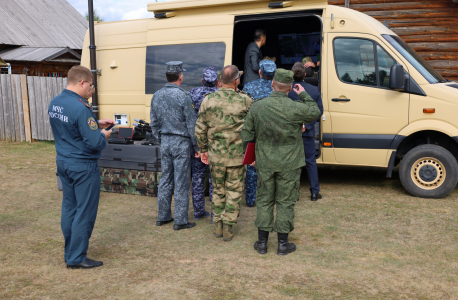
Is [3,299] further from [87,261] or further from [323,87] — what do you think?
[323,87]

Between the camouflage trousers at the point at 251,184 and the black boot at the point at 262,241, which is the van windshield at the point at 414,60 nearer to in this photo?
the camouflage trousers at the point at 251,184

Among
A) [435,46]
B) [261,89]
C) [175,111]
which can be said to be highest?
[435,46]

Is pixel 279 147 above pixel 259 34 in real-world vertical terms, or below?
below

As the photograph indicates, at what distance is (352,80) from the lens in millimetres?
6090

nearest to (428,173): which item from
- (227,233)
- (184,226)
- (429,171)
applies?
(429,171)

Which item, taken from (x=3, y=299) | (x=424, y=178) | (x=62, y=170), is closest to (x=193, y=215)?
(x=62, y=170)

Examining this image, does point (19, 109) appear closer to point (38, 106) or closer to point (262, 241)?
point (38, 106)

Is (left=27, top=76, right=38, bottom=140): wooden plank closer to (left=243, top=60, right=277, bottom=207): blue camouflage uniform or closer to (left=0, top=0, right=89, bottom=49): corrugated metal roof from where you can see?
(left=243, top=60, right=277, bottom=207): blue camouflage uniform

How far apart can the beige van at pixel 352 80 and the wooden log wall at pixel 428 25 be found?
4306mm

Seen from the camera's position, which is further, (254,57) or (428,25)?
(428,25)

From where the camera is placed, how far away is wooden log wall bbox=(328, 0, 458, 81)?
9.88 m

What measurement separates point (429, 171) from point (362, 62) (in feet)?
5.90

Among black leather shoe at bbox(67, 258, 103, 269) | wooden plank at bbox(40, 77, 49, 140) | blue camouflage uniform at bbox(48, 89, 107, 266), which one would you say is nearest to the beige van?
blue camouflage uniform at bbox(48, 89, 107, 266)

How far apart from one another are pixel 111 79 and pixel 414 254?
575cm
